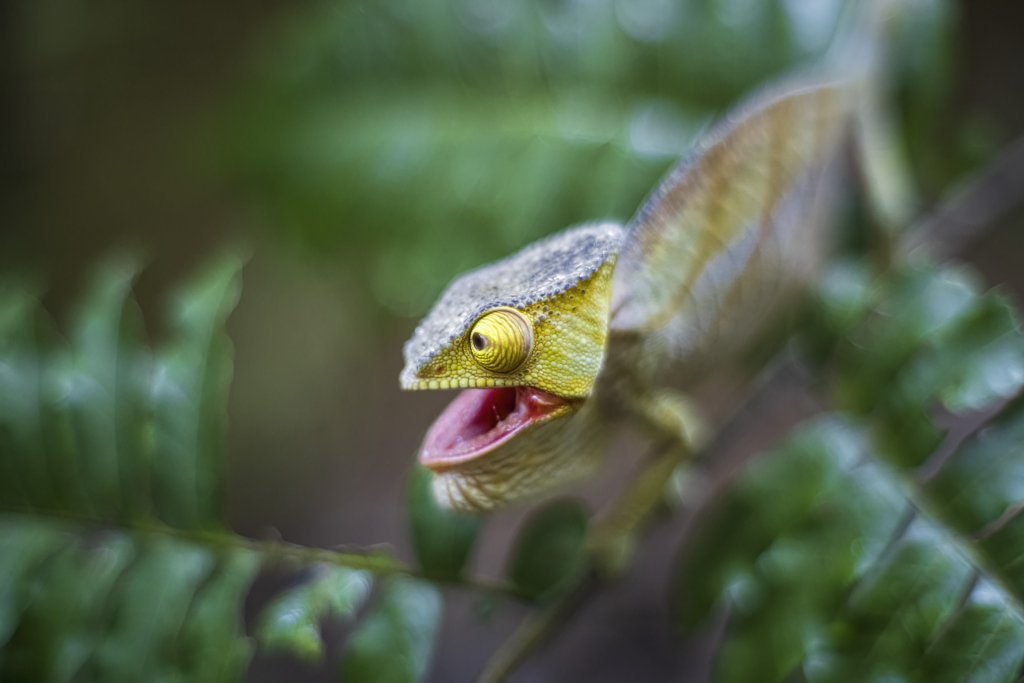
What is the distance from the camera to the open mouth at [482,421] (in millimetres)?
645

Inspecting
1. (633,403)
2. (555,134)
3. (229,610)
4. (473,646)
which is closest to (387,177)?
(555,134)

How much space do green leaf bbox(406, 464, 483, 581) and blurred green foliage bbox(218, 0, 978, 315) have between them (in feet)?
1.58

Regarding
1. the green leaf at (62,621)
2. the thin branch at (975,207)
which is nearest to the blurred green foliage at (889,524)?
the thin branch at (975,207)

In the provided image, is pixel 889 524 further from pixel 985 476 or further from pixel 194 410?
pixel 194 410

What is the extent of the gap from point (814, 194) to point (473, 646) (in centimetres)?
122

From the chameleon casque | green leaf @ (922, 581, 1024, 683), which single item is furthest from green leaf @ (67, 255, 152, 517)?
green leaf @ (922, 581, 1024, 683)

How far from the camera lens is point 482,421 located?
0.71 metres

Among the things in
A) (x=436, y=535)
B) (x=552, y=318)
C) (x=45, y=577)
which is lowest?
(x=45, y=577)

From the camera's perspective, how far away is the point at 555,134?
4.29 feet

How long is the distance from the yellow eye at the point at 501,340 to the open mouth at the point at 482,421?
6 centimetres

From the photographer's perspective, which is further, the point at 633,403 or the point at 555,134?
the point at 555,134

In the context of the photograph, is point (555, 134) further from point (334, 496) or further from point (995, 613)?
point (334, 496)

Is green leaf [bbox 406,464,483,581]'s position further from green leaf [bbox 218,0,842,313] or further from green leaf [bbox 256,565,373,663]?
green leaf [bbox 218,0,842,313]

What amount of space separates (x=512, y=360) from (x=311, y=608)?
301 millimetres
